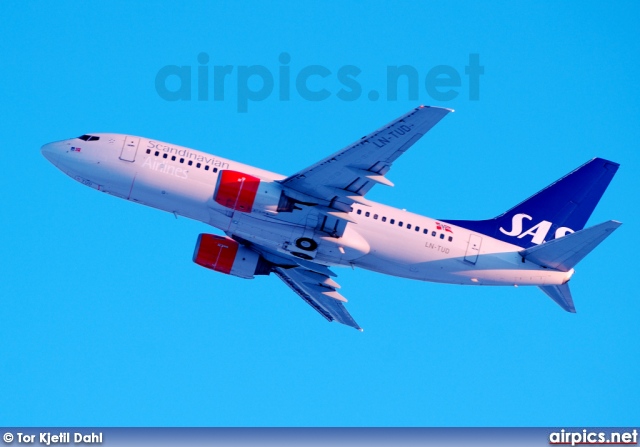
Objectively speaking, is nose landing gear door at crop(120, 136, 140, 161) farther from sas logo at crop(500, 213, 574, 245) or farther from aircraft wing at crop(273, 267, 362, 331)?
sas logo at crop(500, 213, 574, 245)

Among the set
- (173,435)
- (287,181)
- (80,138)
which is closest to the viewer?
(173,435)

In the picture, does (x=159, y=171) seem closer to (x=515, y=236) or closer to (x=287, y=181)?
(x=287, y=181)

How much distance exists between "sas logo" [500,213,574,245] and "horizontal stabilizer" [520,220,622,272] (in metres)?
2.76

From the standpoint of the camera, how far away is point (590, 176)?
56094 millimetres

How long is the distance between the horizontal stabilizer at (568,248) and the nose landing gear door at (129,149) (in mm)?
22806

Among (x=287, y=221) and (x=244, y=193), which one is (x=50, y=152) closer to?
(x=244, y=193)

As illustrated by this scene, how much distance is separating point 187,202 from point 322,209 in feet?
24.6

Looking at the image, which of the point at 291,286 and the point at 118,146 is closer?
the point at 118,146

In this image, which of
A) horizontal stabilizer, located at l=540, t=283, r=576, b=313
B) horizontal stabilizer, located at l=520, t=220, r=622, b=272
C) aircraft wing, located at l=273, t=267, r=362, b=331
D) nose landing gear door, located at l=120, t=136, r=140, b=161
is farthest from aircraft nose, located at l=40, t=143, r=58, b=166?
horizontal stabilizer, located at l=540, t=283, r=576, b=313

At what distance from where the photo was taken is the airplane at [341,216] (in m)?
49.7

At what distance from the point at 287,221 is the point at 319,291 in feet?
34.2

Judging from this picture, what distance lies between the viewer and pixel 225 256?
2266 inches

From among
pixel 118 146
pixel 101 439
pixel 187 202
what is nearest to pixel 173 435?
pixel 101 439

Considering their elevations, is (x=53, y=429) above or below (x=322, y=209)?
below
